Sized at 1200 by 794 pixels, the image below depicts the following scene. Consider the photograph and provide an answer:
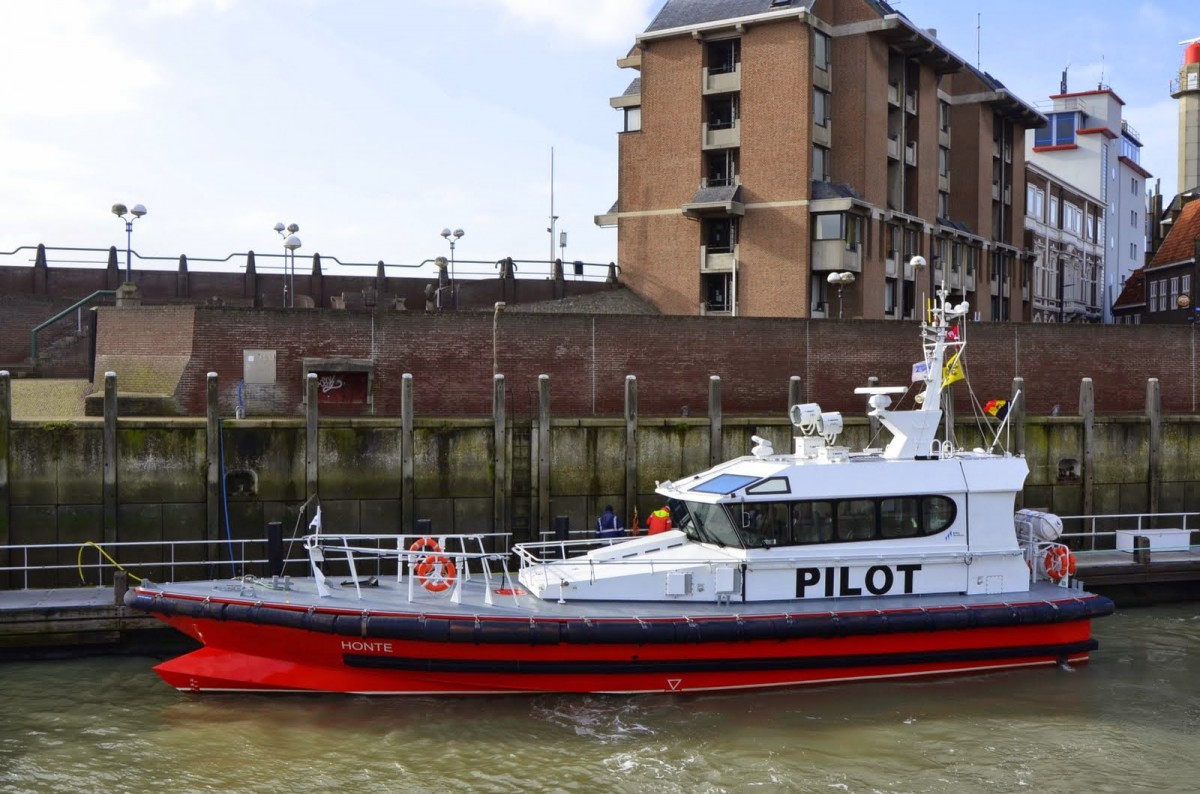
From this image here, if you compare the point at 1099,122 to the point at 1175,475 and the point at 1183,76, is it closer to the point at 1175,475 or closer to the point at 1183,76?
the point at 1183,76

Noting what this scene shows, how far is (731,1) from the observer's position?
1209 inches

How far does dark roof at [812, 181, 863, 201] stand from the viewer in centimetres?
2931

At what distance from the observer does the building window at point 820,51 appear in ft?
96.7

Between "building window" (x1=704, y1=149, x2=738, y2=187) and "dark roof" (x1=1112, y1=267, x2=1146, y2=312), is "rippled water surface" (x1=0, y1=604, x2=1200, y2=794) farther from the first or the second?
"dark roof" (x1=1112, y1=267, x2=1146, y2=312)

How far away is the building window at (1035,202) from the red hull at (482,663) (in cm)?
3376

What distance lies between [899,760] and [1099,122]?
45812 millimetres

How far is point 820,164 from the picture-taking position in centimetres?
3030

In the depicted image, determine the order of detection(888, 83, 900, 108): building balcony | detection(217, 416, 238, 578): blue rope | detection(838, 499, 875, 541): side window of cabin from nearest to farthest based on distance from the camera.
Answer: detection(838, 499, 875, 541): side window of cabin < detection(217, 416, 238, 578): blue rope < detection(888, 83, 900, 108): building balcony

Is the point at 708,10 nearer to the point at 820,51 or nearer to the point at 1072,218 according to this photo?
the point at 820,51

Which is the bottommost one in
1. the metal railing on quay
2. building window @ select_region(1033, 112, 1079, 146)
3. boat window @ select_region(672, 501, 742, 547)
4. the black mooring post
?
the metal railing on quay

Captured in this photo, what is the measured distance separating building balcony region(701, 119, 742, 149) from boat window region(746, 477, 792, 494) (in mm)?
19120

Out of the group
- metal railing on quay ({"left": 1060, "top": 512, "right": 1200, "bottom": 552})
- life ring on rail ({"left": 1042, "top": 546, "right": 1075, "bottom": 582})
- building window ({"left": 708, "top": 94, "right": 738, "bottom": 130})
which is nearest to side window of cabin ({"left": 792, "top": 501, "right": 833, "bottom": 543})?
life ring on rail ({"left": 1042, "top": 546, "right": 1075, "bottom": 582})

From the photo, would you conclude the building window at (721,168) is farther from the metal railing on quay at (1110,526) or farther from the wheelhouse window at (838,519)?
the wheelhouse window at (838,519)

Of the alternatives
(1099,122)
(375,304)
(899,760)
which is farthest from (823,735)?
(1099,122)
